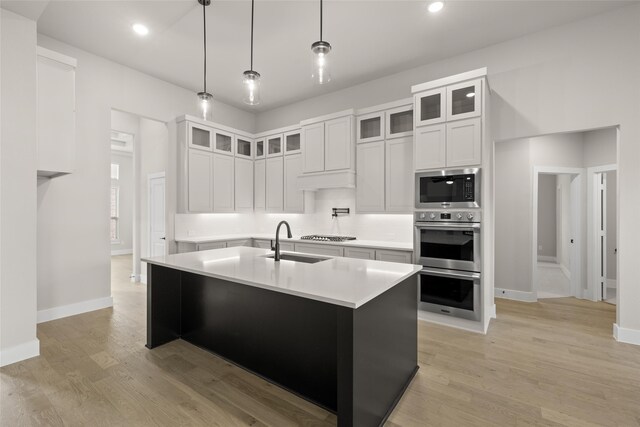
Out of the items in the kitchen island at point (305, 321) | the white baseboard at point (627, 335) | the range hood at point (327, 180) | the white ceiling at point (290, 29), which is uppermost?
the white ceiling at point (290, 29)

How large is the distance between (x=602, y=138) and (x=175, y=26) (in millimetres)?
5947

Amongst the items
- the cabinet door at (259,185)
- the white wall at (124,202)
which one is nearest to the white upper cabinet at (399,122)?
the cabinet door at (259,185)

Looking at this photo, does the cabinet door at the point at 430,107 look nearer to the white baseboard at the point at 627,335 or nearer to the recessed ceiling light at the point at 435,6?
the recessed ceiling light at the point at 435,6

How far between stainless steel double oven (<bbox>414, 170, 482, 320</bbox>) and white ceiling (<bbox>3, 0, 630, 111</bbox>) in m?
1.69

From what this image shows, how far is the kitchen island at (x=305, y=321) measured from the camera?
169cm

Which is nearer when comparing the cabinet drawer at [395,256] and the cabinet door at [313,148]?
the cabinet drawer at [395,256]

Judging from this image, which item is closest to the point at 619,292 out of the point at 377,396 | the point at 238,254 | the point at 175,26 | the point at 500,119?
the point at 500,119

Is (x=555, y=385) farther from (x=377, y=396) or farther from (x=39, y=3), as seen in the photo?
(x=39, y=3)

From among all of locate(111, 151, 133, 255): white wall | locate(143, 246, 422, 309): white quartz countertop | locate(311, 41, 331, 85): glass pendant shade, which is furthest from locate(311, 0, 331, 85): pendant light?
locate(111, 151, 133, 255): white wall

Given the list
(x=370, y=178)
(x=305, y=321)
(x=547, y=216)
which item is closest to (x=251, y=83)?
(x=305, y=321)

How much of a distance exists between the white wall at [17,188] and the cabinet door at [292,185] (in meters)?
3.34

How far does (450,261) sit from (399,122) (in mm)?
1984

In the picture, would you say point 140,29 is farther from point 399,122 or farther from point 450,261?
point 450,261

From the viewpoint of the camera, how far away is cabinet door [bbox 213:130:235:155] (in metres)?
5.23
